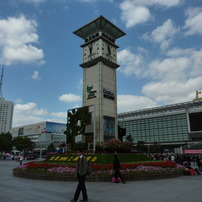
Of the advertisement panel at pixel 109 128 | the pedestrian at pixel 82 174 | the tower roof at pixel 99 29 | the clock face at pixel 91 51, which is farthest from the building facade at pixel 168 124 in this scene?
the pedestrian at pixel 82 174

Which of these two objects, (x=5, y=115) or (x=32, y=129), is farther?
(x=5, y=115)

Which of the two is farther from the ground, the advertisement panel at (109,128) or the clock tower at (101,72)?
the clock tower at (101,72)

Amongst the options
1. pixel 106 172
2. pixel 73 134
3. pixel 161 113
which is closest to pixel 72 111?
pixel 73 134

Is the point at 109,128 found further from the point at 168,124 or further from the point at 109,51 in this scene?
the point at 168,124

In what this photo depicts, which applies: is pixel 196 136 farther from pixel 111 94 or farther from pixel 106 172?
pixel 106 172

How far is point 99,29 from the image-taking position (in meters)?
39.8

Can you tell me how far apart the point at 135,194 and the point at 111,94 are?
93.6ft

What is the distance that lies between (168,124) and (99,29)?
7313 cm

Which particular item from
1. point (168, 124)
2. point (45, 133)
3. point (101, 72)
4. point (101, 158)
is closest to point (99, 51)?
point (101, 72)

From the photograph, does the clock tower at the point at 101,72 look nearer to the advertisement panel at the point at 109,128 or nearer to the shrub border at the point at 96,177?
the advertisement panel at the point at 109,128

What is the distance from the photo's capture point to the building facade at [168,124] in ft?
288

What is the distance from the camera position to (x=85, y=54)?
40.4 metres

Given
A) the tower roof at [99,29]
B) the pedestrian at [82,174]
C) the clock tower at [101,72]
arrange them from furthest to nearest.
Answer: the tower roof at [99,29] < the clock tower at [101,72] < the pedestrian at [82,174]

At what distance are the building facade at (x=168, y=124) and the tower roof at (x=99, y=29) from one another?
60413mm
